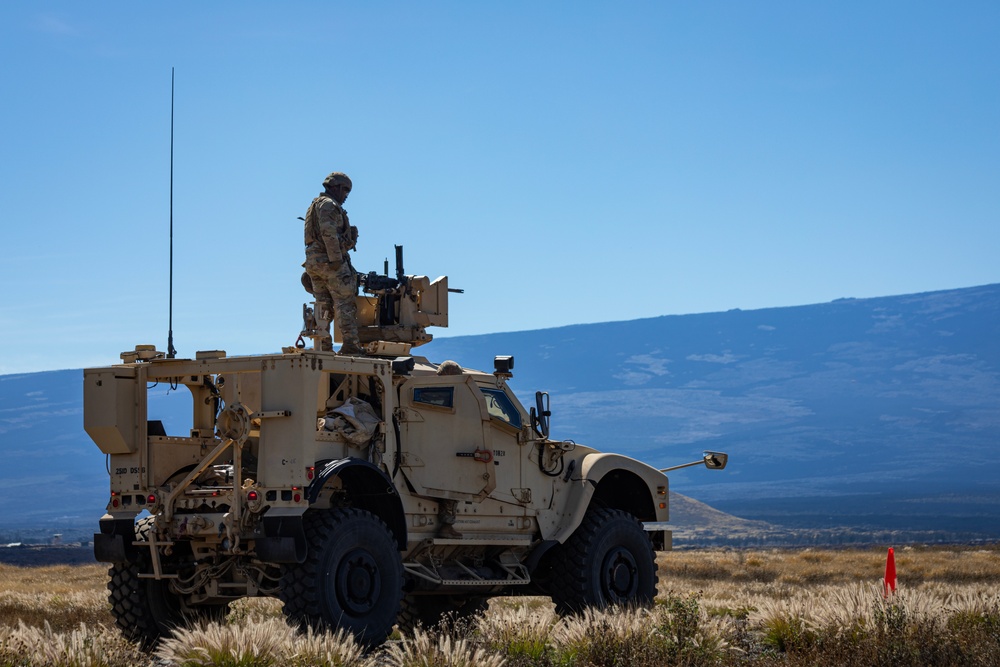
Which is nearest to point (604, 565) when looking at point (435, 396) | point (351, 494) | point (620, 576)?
point (620, 576)

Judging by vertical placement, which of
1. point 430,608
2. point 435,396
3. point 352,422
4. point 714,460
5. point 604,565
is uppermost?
point 435,396

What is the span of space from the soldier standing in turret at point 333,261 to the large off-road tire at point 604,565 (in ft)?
10.4

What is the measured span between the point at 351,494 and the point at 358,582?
0.92 meters

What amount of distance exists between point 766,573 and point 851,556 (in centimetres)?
1040

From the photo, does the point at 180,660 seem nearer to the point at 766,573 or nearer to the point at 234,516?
the point at 234,516

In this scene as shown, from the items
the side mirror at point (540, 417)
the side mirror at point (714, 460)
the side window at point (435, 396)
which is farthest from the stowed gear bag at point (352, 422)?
the side mirror at point (714, 460)

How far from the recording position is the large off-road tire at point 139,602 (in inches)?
519

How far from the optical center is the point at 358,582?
1241 cm

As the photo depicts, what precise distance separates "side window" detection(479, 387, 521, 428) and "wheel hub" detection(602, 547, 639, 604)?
6.37 feet

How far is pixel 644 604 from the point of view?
1571 cm

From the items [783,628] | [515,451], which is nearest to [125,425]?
[515,451]

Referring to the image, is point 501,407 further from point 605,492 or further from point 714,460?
point 714,460

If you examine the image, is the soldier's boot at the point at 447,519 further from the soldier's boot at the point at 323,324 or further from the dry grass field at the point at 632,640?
the soldier's boot at the point at 323,324

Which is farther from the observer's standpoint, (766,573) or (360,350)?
(766,573)
